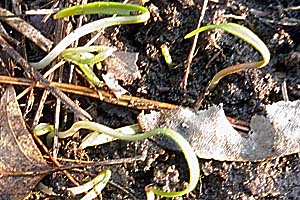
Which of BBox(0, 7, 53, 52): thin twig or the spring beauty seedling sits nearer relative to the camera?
the spring beauty seedling

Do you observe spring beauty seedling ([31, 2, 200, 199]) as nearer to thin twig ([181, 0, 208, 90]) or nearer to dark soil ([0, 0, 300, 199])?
dark soil ([0, 0, 300, 199])

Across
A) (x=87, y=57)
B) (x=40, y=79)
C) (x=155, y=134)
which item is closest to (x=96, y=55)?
(x=87, y=57)

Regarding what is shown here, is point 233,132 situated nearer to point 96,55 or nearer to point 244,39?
point 244,39

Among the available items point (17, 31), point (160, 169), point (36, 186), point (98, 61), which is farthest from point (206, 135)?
point (17, 31)

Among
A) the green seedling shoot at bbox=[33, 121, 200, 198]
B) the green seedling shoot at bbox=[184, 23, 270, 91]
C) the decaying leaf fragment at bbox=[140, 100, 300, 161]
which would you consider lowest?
the green seedling shoot at bbox=[33, 121, 200, 198]

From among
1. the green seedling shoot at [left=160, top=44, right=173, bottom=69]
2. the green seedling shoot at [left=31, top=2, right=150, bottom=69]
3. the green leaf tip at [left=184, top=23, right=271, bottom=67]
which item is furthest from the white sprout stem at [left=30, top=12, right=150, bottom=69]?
the green leaf tip at [left=184, top=23, right=271, bottom=67]

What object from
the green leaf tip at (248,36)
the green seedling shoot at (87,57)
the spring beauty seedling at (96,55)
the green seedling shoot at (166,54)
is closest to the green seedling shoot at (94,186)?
the spring beauty seedling at (96,55)
